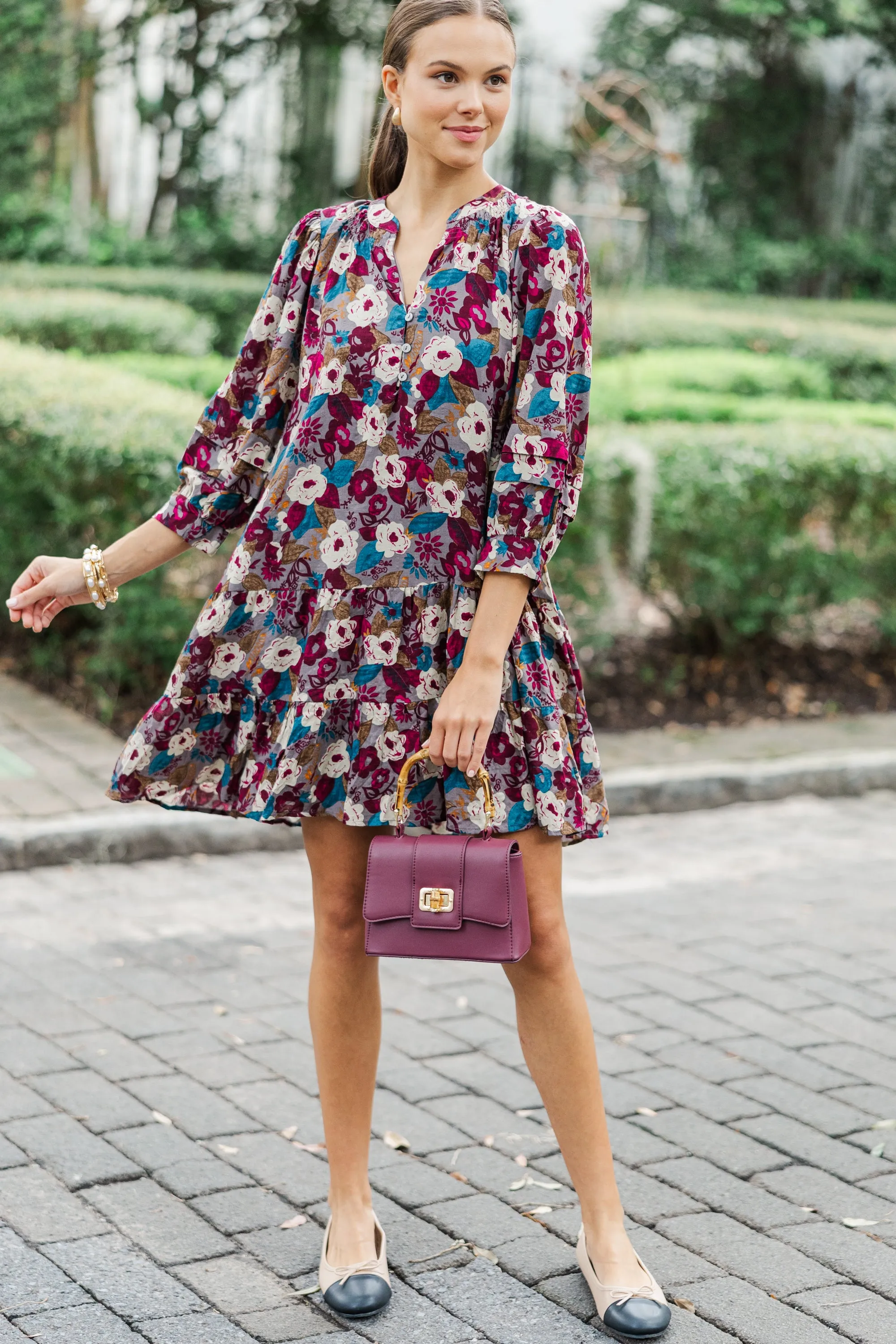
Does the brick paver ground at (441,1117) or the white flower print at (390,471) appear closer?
the white flower print at (390,471)

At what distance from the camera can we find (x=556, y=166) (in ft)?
56.5

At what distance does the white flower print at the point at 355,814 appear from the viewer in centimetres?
242

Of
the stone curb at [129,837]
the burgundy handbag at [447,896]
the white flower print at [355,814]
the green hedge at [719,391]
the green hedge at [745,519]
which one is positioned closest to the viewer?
the burgundy handbag at [447,896]

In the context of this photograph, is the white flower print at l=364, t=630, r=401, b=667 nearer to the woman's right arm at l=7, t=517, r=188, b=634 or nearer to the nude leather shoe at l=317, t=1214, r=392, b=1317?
the woman's right arm at l=7, t=517, r=188, b=634

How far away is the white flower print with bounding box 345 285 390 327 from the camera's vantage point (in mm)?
2402

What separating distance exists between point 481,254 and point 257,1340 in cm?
171

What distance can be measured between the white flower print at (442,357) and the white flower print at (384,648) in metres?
0.40

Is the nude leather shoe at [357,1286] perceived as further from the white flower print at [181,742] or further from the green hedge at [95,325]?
the green hedge at [95,325]

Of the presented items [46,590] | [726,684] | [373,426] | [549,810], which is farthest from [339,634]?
[726,684]

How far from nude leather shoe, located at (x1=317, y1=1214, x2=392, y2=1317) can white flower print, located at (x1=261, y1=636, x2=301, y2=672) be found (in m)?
0.98

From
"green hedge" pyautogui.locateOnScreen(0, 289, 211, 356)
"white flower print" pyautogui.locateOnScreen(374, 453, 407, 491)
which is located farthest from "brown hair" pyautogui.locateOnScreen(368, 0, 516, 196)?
"green hedge" pyautogui.locateOnScreen(0, 289, 211, 356)

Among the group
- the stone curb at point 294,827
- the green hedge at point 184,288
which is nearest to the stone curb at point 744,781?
the stone curb at point 294,827

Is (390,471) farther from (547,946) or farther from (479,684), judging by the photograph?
(547,946)

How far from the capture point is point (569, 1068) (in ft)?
8.30
